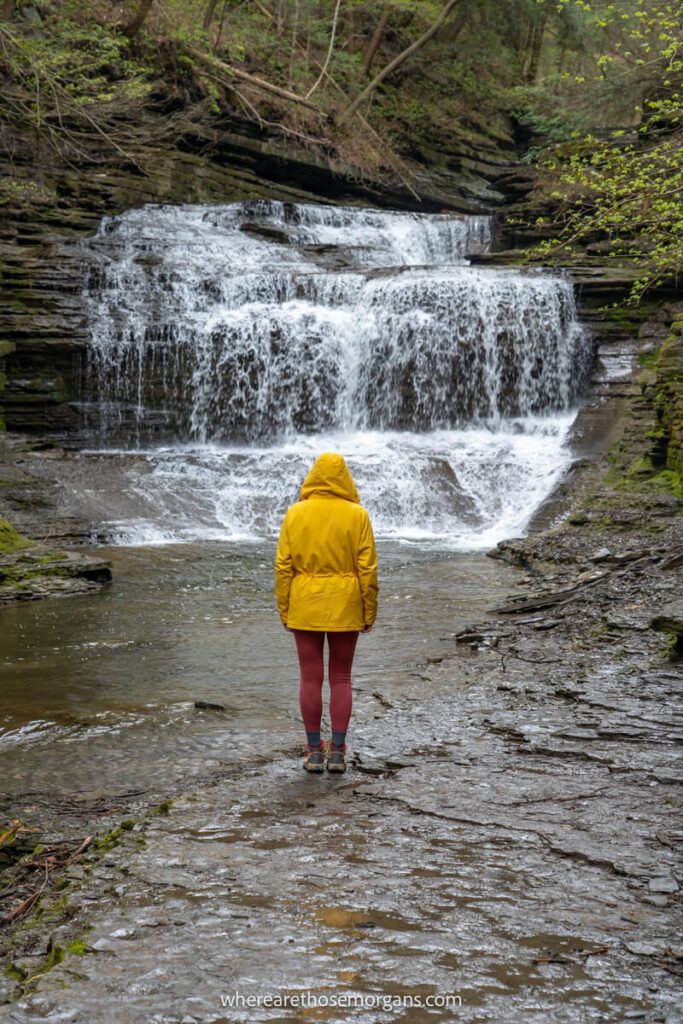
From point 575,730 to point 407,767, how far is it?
1047mm

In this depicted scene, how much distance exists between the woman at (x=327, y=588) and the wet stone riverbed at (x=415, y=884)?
0.30 meters

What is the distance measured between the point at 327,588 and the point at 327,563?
0.12 meters

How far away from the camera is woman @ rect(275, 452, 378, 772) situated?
5.05m

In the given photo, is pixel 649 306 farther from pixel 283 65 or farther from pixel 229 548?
pixel 283 65

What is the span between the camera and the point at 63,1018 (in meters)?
2.70

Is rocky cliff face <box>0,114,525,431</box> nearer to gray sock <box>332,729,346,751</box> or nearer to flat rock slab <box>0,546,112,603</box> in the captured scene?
flat rock slab <box>0,546,112,603</box>

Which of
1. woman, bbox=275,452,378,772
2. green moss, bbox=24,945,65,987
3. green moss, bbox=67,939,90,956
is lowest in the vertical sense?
green moss, bbox=24,945,65,987

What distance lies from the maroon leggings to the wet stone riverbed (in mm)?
309

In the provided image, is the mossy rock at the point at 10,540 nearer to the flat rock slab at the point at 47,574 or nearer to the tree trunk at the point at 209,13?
the flat rock slab at the point at 47,574

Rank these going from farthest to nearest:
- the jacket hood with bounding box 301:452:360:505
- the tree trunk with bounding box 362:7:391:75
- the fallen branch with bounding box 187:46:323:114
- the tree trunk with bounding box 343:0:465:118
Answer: the tree trunk with bounding box 362:7:391:75, the tree trunk with bounding box 343:0:465:118, the fallen branch with bounding box 187:46:323:114, the jacket hood with bounding box 301:452:360:505

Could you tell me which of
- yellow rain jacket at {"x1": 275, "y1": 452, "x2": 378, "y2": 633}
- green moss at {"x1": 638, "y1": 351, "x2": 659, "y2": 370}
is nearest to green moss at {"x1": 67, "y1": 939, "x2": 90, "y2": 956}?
yellow rain jacket at {"x1": 275, "y1": 452, "x2": 378, "y2": 633}

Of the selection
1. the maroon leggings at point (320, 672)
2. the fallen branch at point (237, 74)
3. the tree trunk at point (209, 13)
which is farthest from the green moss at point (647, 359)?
the maroon leggings at point (320, 672)

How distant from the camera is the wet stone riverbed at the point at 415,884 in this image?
284 centimetres

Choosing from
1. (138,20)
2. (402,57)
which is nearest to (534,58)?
(402,57)
